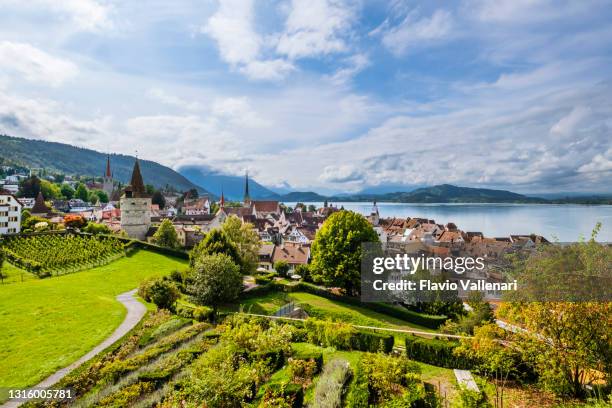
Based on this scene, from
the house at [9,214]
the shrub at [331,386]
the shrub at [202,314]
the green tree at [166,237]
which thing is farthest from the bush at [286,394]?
the house at [9,214]

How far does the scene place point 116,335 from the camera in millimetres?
17562

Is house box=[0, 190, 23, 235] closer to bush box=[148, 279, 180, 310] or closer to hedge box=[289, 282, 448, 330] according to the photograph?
bush box=[148, 279, 180, 310]

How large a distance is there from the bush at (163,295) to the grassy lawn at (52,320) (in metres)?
2.00

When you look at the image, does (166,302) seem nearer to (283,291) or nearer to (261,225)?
(283,291)

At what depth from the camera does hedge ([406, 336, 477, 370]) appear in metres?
14.8

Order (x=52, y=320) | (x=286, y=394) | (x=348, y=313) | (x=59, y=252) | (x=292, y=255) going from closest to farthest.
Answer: (x=286, y=394) → (x=52, y=320) → (x=348, y=313) → (x=59, y=252) → (x=292, y=255)

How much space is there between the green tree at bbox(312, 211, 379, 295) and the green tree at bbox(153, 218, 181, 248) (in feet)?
81.2

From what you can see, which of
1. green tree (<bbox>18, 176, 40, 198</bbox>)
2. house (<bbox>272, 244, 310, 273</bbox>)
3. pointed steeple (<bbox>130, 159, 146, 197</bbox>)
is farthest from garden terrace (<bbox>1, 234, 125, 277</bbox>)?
green tree (<bbox>18, 176, 40, 198</bbox>)

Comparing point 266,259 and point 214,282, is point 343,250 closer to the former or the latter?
point 214,282

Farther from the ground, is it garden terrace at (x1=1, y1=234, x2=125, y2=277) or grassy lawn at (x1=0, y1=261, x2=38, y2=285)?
garden terrace at (x1=1, y1=234, x2=125, y2=277)

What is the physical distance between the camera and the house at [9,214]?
47.0 meters

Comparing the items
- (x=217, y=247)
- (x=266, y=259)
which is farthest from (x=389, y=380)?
(x=266, y=259)

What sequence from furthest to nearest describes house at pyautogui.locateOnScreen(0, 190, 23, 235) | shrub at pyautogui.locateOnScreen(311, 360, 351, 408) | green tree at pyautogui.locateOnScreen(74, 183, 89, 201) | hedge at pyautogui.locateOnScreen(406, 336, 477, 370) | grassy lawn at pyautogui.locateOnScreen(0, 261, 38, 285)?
green tree at pyautogui.locateOnScreen(74, 183, 89, 201), house at pyautogui.locateOnScreen(0, 190, 23, 235), grassy lawn at pyautogui.locateOnScreen(0, 261, 38, 285), hedge at pyautogui.locateOnScreen(406, 336, 477, 370), shrub at pyautogui.locateOnScreen(311, 360, 351, 408)

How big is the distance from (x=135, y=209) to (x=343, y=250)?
115ft
